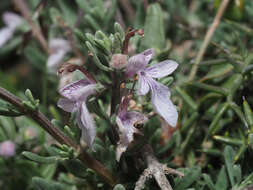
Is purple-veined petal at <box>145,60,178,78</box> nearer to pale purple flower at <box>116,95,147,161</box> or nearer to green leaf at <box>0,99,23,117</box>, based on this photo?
pale purple flower at <box>116,95,147,161</box>

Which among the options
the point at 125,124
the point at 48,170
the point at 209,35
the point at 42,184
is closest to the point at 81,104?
the point at 125,124

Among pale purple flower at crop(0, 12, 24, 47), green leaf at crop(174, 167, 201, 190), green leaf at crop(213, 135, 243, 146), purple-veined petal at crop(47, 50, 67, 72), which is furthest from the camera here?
pale purple flower at crop(0, 12, 24, 47)

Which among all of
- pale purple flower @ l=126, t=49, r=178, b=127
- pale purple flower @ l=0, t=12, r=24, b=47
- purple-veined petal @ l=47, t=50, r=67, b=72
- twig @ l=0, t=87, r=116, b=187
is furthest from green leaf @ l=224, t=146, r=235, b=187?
pale purple flower @ l=0, t=12, r=24, b=47

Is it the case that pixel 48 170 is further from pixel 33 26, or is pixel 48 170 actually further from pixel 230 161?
pixel 33 26

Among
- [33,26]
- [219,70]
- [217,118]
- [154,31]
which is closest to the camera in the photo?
[217,118]

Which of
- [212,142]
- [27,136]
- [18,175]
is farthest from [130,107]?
[18,175]

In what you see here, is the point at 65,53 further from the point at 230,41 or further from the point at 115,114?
the point at 115,114
